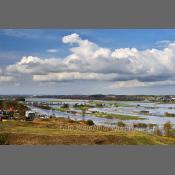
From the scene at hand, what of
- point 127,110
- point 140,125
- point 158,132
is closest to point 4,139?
point 127,110

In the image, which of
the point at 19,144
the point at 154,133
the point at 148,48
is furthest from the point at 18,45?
the point at 154,133

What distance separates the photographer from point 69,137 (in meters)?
8.23

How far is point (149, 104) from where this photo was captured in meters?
8.41

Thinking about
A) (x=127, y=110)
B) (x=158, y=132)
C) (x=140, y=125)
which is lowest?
(x=158, y=132)

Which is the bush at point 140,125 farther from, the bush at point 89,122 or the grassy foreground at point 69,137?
the bush at point 89,122

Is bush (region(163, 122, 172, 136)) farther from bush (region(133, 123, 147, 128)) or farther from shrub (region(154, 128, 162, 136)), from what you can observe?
bush (region(133, 123, 147, 128))

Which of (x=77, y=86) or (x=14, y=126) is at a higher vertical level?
(x=77, y=86)

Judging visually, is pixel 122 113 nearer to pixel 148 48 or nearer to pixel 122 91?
pixel 122 91

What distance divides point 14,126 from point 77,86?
4.48 feet

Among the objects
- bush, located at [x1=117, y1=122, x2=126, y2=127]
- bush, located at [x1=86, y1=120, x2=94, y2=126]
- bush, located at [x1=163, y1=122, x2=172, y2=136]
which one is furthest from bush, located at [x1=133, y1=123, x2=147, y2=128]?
bush, located at [x1=86, y1=120, x2=94, y2=126]

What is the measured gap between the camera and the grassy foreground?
8227mm

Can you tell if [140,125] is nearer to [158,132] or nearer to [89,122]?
[158,132]

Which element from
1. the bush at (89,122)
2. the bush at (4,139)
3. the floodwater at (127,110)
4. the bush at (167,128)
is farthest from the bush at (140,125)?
the bush at (4,139)

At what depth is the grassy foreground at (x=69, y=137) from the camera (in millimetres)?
8227
